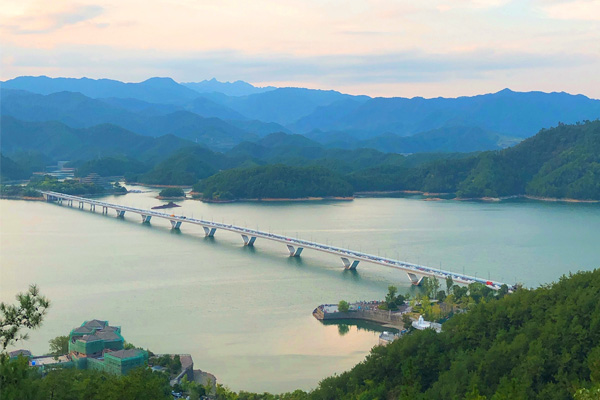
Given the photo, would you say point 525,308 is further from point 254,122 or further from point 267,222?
point 254,122

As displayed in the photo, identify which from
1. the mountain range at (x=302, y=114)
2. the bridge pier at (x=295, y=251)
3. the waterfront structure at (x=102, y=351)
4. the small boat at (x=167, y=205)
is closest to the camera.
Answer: the waterfront structure at (x=102, y=351)

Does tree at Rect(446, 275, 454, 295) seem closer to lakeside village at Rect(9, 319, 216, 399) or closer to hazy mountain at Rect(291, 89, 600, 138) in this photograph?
lakeside village at Rect(9, 319, 216, 399)

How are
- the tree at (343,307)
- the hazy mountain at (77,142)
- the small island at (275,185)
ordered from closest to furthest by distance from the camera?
the tree at (343,307) → the small island at (275,185) → the hazy mountain at (77,142)

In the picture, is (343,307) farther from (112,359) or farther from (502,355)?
(502,355)

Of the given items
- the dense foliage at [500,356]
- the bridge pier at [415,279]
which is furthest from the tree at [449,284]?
the dense foliage at [500,356]

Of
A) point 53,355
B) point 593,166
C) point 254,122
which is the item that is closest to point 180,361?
point 53,355

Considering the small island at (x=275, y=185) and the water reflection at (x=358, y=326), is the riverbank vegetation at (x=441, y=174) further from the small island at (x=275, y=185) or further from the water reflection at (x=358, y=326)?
the water reflection at (x=358, y=326)
